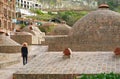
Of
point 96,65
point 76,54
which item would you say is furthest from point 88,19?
point 96,65

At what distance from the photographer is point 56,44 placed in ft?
69.7

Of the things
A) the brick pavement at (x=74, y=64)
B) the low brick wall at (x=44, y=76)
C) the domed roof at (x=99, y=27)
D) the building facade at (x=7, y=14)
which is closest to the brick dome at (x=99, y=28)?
the domed roof at (x=99, y=27)

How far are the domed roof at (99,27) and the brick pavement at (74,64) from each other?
695 centimetres

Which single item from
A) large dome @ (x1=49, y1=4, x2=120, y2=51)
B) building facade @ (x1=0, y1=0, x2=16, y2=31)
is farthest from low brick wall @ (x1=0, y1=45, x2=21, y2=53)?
building facade @ (x1=0, y1=0, x2=16, y2=31)

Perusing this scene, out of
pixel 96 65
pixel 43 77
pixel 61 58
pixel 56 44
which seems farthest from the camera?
pixel 56 44

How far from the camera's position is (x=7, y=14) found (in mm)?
42969

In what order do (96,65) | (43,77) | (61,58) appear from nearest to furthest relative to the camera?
(43,77)
(96,65)
(61,58)

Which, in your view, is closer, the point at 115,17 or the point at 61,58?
the point at 61,58

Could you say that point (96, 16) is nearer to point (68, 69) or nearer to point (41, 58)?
point (41, 58)

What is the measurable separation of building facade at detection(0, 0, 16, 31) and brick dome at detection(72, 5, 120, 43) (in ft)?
63.9

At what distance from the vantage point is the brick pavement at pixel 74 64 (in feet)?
39.0

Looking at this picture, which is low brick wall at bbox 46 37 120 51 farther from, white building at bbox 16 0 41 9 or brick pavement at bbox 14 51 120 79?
white building at bbox 16 0 41 9

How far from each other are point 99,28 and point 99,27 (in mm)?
88

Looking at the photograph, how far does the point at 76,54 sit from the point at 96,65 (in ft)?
6.10
